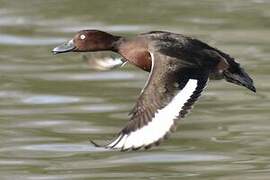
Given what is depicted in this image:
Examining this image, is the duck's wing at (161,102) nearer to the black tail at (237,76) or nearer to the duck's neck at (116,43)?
the black tail at (237,76)

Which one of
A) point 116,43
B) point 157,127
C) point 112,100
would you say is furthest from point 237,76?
point 112,100

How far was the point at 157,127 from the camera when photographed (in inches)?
396

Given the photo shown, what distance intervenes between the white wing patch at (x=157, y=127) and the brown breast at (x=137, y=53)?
1.85 feet

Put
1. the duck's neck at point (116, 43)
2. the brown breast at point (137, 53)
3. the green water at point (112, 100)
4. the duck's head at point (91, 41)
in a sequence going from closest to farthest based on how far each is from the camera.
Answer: the brown breast at point (137, 53)
the duck's neck at point (116, 43)
the duck's head at point (91, 41)
the green water at point (112, 100)

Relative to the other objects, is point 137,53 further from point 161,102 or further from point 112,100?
point 112,100

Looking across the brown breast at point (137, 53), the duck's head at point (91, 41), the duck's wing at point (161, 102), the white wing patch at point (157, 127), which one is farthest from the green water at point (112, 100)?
the white wing patch at point (157, 127)

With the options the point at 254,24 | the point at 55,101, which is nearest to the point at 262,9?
the point at 254,24

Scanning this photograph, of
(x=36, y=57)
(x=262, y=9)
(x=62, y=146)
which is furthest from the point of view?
(x=262, y=9)

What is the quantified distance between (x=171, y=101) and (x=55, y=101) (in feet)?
15.7

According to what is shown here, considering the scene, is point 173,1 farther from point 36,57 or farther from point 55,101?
point 55,101

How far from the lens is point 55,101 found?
49.0 feet

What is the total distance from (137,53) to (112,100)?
4.01m

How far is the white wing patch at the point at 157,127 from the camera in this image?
9.91 metres

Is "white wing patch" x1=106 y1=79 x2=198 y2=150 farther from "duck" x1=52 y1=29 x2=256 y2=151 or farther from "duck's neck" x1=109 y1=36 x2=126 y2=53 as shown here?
"duck's neck" x1=109 y1=36 x2=126 y2=53
